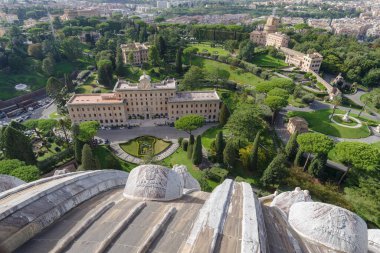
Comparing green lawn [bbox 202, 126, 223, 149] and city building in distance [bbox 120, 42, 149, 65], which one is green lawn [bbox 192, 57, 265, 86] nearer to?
city building in distance [bbox 120, 42, 149, 65]

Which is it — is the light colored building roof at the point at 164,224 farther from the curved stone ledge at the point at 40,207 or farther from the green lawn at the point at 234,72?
the green lawn at the point at 234,72

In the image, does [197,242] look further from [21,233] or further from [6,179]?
[6,179]

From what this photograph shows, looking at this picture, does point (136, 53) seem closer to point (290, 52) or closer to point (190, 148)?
point (190, 148)

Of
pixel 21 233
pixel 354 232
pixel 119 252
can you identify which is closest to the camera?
pixel 119 252

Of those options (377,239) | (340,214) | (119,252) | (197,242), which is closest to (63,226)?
(119,252)

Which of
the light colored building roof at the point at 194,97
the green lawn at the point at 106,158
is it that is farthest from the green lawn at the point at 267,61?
the green lawn at the point at 106,158

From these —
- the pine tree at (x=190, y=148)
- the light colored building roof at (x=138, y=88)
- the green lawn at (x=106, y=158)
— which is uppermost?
the light colored building roof at (x=138, y=88)

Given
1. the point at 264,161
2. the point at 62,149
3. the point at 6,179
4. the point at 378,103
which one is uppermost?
the point at 6,179
